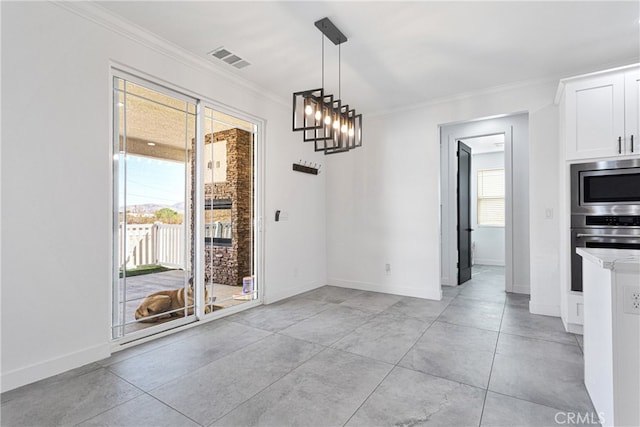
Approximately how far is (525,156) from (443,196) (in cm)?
137

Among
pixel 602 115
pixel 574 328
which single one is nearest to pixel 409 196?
pixel 602 115

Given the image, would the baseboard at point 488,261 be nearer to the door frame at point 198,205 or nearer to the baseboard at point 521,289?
the baseboard at point 521,289

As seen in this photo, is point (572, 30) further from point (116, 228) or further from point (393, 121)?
point (116, 228)

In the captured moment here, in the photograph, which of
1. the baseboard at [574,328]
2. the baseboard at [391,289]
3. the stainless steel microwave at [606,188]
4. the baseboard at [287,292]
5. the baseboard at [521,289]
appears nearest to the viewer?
the stainless steel microwave at [606,188]

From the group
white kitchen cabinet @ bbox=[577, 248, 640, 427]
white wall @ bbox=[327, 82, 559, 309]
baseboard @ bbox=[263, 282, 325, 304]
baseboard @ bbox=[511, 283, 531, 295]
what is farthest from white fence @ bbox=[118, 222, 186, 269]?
baseboard @ bbox=[511, 283, 531, 295]

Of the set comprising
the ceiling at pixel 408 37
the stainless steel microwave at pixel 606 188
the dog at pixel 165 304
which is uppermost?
the ceiling at pixel 408 37

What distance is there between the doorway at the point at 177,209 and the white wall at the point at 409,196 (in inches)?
68.6

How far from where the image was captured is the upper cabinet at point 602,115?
291 centimetres

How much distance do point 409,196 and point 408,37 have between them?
2.34 meters

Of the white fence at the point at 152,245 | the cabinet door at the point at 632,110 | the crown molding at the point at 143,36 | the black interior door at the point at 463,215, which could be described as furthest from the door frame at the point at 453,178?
the white fence at the point at 152,245

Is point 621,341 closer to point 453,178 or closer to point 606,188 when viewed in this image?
point 606,188

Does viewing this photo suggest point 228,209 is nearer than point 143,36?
No

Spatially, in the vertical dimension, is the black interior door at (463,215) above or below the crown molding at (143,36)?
below

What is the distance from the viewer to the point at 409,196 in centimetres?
470
